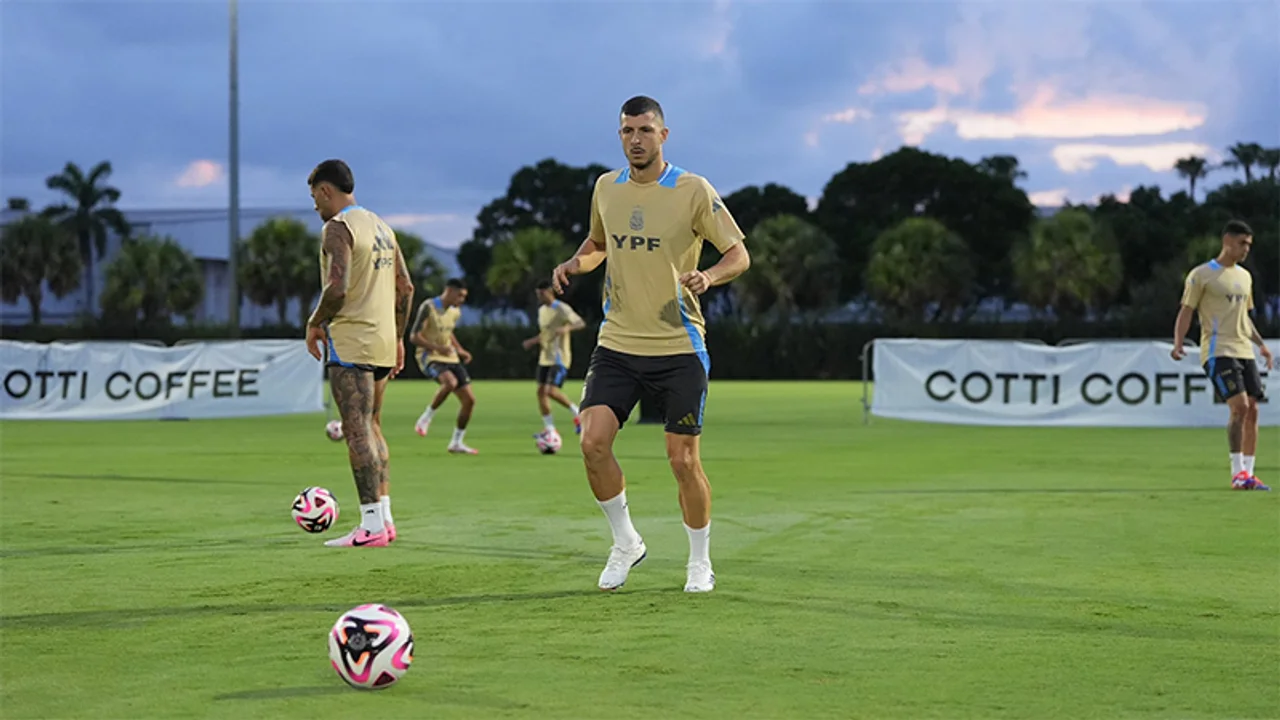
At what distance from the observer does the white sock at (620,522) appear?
27.3ft

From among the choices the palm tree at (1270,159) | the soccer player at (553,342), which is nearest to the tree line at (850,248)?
the palm tree at (1270,159)

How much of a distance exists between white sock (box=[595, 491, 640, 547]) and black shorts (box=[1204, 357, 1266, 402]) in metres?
7.54

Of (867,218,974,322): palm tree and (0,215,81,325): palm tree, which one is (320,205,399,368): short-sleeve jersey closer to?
(867,218,974,322): palm tree

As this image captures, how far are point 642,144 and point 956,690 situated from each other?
340 centimetres

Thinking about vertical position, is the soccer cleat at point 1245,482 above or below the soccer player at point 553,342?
below

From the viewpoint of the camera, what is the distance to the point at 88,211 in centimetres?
9644

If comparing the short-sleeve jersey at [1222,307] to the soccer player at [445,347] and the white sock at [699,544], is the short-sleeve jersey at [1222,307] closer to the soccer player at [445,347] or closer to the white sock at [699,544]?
the white sock at [699,544]

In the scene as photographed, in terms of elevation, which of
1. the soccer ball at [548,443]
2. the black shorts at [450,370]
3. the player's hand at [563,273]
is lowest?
the soccer ball at [548,443]

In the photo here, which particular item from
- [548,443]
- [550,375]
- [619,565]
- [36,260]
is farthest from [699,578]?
[36,260]

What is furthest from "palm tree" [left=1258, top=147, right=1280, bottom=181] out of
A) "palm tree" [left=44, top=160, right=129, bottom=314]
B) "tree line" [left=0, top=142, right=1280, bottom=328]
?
"palm tree" [left=44, top=160, right=129, bottom=314]

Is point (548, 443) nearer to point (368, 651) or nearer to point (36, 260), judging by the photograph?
point (368, 651)

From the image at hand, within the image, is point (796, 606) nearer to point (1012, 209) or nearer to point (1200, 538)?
point (1200, 538)

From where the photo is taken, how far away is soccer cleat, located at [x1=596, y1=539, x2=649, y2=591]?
26.5 ft

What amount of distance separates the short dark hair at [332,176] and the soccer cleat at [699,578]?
344cm
